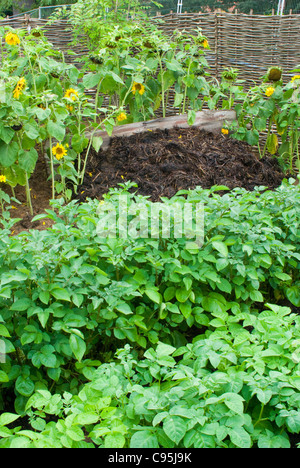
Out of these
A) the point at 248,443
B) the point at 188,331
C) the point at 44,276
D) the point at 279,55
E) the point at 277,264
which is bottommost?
the point at 188,331

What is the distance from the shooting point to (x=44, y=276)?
6.08 feet

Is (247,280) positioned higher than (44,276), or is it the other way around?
(44,276)

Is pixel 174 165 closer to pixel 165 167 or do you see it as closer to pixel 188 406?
pixel 165 167

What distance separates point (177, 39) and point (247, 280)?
3.29 m

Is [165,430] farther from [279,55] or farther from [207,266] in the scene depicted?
[279,55]

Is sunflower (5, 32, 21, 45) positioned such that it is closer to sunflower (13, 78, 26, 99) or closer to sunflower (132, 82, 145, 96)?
sunflower (13, 78, 26, 99)

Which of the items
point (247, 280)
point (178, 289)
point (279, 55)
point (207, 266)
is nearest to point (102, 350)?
point (178, 289)

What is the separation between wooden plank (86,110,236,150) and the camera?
14.5ft

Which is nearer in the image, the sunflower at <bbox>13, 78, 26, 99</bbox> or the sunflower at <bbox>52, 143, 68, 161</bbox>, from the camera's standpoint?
the sunflower at <bbox>13, 78, 26, 99</bbox>

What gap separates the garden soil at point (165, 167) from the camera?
3.75m

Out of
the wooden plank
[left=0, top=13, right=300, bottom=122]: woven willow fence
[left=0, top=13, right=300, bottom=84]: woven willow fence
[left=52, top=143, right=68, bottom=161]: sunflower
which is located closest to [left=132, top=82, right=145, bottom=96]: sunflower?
the wooden plank

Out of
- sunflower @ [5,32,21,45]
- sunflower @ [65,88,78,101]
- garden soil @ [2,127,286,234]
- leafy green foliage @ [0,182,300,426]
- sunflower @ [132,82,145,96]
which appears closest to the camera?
leafy green foliage @ [0,182,300,426]

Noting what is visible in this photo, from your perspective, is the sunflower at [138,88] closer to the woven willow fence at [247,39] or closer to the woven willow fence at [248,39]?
the woven willow fence at [247,39]

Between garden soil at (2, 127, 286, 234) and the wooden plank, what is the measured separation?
89 mm
